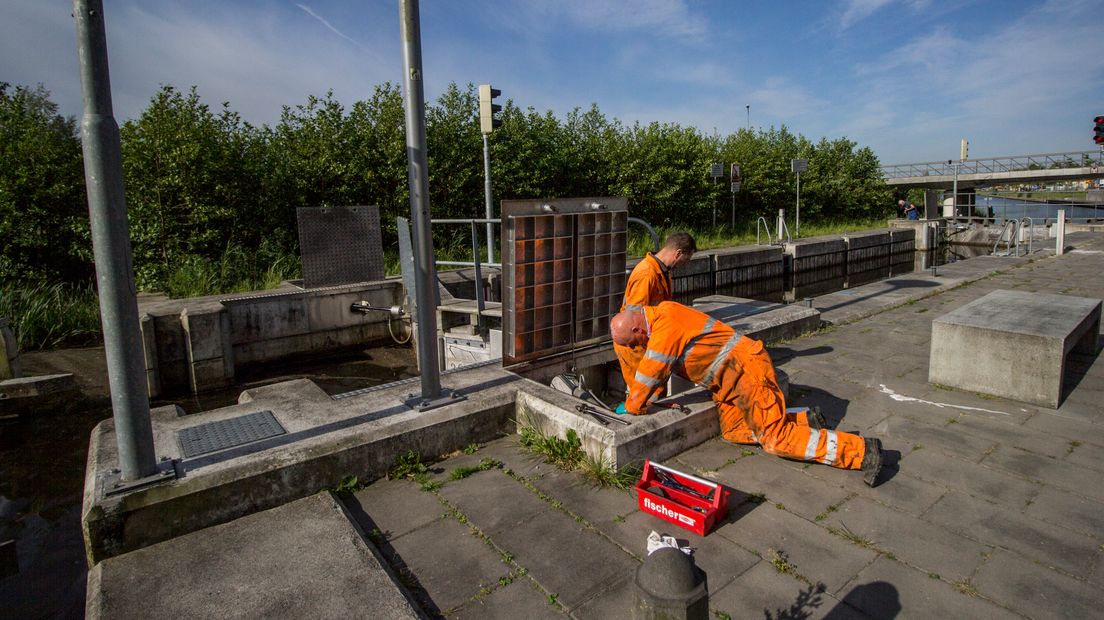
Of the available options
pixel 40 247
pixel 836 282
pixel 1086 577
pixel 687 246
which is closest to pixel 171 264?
pixel 40 247

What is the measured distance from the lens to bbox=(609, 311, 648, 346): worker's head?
4.59 meters

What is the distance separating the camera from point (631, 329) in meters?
4.59

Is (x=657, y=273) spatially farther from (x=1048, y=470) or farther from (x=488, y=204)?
(x=488, y=204)

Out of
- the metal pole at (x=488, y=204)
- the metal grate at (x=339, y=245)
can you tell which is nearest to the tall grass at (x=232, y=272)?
the metal grate at (x=339, y=245)

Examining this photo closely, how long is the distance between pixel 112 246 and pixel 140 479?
4.20 ft

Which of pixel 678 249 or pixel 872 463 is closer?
pixel 872 463

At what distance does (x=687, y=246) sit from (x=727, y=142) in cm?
2867

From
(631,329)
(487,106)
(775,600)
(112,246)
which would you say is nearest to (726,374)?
(631,329)

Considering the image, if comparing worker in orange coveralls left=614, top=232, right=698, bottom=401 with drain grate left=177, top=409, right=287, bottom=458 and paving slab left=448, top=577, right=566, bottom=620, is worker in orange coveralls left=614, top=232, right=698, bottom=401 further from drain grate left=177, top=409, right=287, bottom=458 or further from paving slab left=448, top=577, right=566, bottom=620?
drain grate left=177, top=409, right=287, bottom=458

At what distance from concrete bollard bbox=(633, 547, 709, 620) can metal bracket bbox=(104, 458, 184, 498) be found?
286 cm

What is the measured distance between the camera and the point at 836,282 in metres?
22.4

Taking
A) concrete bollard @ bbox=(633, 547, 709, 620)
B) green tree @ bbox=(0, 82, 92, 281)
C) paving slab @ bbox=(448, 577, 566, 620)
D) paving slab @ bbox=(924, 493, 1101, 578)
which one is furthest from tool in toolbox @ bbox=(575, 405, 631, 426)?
green tree @ bbox=(0, 82, 92, 281)

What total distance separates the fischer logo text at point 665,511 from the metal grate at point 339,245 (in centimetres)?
932

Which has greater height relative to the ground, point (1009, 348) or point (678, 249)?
point (678, 249)
